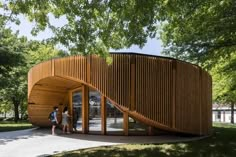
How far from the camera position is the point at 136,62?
18.0 m

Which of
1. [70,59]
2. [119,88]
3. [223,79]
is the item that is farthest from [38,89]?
[223,79]

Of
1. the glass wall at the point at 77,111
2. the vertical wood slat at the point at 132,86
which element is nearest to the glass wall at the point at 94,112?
the glass wall at the point at 77,111

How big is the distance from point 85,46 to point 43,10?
6.49 ft

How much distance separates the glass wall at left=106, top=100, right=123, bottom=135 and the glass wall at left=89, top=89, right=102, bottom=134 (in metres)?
0.53

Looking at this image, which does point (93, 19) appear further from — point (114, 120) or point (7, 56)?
point (7, 56)

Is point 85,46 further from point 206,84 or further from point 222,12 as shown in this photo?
point 206,84

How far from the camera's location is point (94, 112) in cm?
2027

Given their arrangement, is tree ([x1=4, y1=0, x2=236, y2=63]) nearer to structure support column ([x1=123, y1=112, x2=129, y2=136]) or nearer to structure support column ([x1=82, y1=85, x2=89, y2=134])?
structure support column ([x1=123, y1=112, x2=129, y2=136])

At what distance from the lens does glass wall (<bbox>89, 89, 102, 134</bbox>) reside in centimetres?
2003

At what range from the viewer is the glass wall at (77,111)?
21269mm

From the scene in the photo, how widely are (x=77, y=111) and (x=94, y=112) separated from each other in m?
1.76

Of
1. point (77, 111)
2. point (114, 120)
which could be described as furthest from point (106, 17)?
point (77, 111)

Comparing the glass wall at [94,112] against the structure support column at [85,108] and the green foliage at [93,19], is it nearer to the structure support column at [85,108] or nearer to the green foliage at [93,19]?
the structure support column at [85,108]

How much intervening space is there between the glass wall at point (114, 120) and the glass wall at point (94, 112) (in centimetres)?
53
